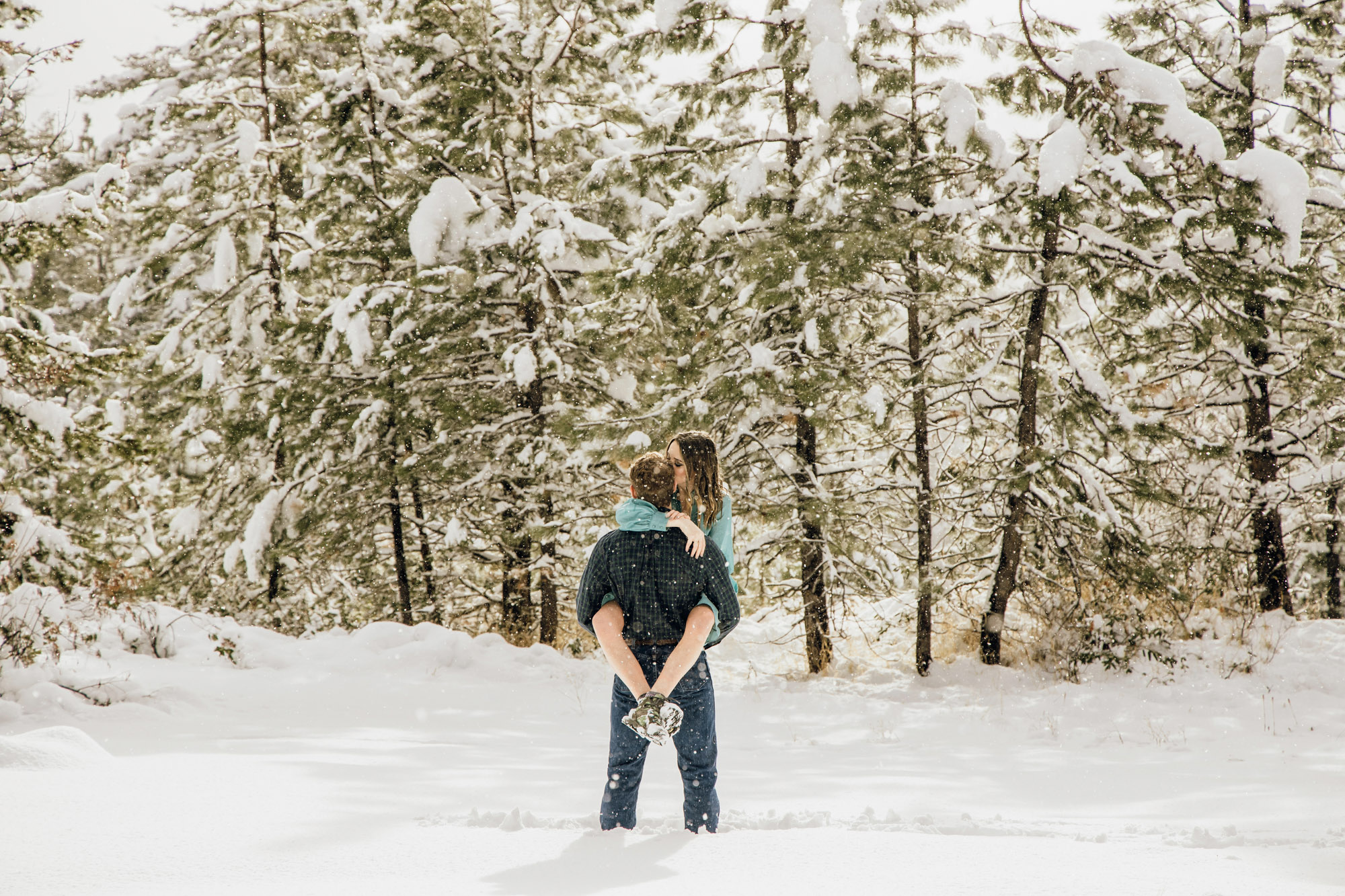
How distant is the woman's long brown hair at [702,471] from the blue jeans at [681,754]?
680mm

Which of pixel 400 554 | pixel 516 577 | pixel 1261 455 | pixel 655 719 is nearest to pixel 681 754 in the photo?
pixel 655 719

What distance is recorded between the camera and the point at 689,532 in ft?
11.9

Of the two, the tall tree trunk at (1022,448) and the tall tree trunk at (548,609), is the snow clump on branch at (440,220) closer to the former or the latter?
the tall tree trunk at (548,609)

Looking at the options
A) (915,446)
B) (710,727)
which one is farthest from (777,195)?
(710,727)

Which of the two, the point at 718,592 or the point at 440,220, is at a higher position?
the point at 440,220

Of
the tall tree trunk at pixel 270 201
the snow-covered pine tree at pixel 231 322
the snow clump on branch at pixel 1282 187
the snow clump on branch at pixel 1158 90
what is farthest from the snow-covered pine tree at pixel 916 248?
the tall tree trunk at pixel 270 201

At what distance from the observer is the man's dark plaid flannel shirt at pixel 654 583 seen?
3645mm

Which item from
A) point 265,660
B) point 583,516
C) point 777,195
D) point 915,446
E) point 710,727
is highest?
point 777,195

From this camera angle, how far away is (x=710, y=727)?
12.2ft

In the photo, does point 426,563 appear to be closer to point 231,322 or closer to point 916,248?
point 231,322

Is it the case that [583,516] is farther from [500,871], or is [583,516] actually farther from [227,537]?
[500,871]

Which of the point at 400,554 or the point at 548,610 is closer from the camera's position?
the point at 548,610

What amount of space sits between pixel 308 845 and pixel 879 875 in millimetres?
2263

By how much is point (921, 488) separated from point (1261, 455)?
470 centimetres
